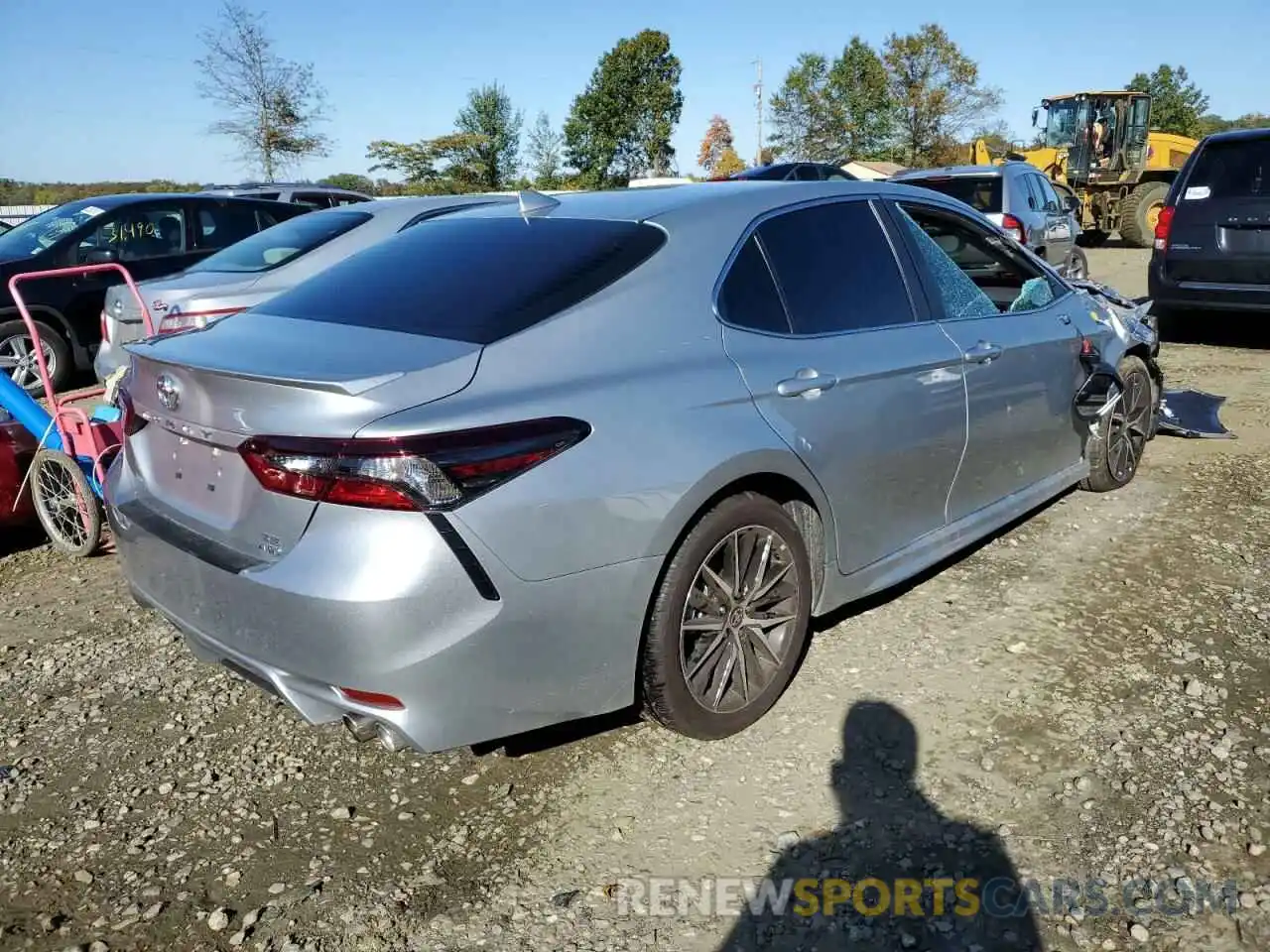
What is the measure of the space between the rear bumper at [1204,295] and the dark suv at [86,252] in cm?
858

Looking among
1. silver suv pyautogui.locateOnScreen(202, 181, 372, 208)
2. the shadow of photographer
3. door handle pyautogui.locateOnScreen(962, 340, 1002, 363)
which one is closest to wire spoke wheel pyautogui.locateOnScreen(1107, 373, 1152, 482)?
door handle pyautogui.locateOnScreen(962, 340, 1002, 363)

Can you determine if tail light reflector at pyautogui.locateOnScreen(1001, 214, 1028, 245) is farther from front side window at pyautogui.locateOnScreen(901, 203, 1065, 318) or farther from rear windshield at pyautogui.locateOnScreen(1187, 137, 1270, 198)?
front side window at pyautogui.locateOnScreen(901, 203, 1065, 318)

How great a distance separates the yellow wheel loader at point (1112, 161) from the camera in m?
21.2

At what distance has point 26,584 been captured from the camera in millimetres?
4699

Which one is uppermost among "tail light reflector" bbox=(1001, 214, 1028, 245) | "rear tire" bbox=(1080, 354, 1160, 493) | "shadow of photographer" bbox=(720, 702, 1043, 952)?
"tail light reflector" bbox=(1001, 214, 1028, 245)

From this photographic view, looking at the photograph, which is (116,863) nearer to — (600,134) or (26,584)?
(26,584)

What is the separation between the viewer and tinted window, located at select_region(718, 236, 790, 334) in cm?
312

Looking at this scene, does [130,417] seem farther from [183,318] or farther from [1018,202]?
[1018,202]

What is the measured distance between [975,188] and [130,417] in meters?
10.6

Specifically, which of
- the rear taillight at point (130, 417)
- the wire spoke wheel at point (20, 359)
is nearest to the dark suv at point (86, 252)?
the wire spoke wheel at point (20, 359)

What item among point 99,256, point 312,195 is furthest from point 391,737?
point 312,195

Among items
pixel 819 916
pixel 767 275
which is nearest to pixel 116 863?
pixel 819 916

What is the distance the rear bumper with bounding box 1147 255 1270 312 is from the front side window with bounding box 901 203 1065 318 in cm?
479

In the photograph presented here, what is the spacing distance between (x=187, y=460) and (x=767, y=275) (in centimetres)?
184
